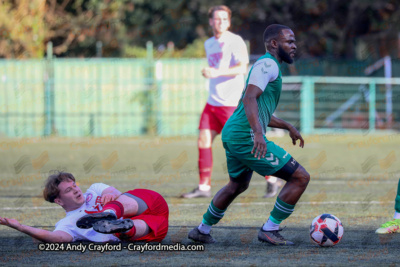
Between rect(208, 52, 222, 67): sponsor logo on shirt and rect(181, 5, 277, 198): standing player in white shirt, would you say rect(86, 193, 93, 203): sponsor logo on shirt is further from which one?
rect(208, 52, 222, 67): sponsor logo on shirt

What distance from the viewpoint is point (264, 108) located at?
588 centimetres

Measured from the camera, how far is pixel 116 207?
5.55 metres

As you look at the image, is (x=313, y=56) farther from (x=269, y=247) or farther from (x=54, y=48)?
(x=269, y=247)

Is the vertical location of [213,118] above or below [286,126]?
below

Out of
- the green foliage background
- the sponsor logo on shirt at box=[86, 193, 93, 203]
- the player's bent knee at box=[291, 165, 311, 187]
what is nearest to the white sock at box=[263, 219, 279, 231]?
the player's bent knee at box=[291, 165, 311, 187]

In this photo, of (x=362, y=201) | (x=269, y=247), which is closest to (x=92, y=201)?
(x=269, y=247)

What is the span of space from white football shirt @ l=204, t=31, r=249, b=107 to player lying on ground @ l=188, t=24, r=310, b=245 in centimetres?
328

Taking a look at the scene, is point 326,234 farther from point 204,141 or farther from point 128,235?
point 204,141

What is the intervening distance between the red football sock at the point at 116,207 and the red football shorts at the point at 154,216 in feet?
0.99

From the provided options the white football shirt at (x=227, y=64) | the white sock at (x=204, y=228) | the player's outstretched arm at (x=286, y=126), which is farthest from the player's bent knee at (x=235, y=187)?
the white football shirt at (x=227, y=64)

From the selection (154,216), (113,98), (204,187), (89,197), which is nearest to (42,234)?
(89,197)

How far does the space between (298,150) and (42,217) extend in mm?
10877

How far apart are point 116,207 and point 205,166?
3.92 metres

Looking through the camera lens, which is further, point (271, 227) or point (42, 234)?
point (271, 227)
